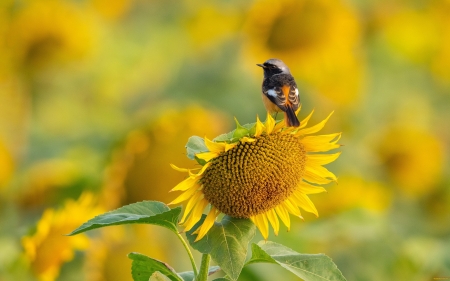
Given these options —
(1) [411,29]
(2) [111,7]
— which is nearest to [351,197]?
(1) [411,29]

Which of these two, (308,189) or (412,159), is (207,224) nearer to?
(308,189)

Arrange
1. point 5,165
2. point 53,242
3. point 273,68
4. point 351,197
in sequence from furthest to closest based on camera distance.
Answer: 1. point 351,197
2. point 5,165
3. point 53,242
4. point 273,68

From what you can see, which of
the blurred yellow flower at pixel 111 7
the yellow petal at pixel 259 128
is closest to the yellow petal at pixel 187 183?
the yellow petal at pixel 259 128

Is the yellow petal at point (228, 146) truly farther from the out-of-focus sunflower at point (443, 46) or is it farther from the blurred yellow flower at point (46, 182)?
the out-of-focus sunflower at point (443, 46)

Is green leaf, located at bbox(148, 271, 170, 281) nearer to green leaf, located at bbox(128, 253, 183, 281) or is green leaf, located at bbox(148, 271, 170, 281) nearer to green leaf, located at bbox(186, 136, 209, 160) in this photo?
green leaf, located at bbox(128, 253, 183, 281)

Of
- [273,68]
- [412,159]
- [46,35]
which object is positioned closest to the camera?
[273,68]

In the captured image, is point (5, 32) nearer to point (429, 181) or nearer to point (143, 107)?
point (143, 107)
